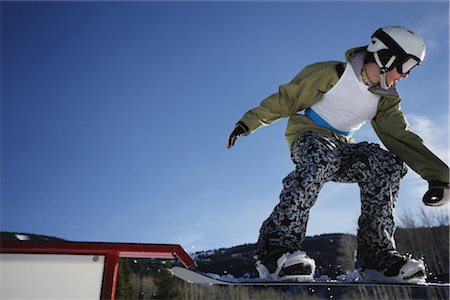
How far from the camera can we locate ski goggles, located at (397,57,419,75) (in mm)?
2473

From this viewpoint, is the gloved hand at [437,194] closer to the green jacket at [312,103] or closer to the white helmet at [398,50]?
the green jacket at [312,103]

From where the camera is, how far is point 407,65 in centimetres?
248

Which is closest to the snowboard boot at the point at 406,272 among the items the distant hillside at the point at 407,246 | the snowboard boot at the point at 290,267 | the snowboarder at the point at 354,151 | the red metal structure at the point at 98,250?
the snowboarder at the point at 354,151

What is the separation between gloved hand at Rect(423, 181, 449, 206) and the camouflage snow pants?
7.2 inches

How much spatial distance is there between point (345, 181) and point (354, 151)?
20 cm

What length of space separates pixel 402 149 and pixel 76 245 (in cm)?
205

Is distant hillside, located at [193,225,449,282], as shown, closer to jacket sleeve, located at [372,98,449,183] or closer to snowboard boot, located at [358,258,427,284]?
jacket sleeve, located at [372,98,449,183]

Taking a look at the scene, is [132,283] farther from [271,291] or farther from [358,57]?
[358,57]

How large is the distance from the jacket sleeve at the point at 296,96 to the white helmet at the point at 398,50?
288mm

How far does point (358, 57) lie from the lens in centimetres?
270

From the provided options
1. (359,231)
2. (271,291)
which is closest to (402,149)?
(359,231)

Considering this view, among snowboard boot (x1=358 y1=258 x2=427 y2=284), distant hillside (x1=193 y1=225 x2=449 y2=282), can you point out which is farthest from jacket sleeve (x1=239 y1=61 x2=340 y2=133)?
distant hillside (x1=193 y1=225 x2=449 y2=282)

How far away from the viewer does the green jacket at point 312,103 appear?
103 inches

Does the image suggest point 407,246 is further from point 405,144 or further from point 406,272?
point 406,272
